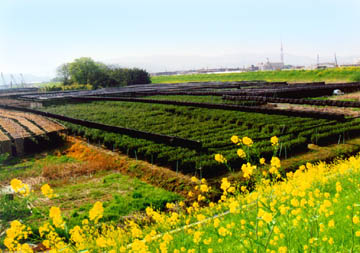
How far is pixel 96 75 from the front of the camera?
208ft

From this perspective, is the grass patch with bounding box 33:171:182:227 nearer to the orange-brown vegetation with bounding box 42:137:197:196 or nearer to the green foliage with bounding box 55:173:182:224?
the green foliage with bounding box 55:173:182:224

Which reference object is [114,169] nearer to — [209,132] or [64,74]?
[209,132]

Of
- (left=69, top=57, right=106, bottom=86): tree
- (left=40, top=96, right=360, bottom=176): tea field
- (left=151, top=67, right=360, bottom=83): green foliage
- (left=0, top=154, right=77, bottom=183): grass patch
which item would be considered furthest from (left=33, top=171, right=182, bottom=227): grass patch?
(left=69, top=57, right=106, bottom=86): tree

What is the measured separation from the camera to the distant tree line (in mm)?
62969

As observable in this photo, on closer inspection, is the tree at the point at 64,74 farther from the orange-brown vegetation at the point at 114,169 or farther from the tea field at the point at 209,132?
the orange-brown vegetation at the point at 114,169

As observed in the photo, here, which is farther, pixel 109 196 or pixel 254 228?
pixel 109 196

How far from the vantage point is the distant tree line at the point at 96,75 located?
63.0 metres

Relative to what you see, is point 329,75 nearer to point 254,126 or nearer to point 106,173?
point 254,126

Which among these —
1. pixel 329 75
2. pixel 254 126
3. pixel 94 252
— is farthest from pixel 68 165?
pixel 329 75

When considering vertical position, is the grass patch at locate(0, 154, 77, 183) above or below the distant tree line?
below

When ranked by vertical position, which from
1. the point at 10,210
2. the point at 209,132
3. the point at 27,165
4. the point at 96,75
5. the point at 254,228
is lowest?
the point at 27,165

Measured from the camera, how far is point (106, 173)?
12172 millimetres

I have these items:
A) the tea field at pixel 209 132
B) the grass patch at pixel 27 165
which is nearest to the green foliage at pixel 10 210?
the grass patch at pixel 27 165

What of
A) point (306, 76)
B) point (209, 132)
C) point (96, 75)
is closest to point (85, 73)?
point (96, 75)
